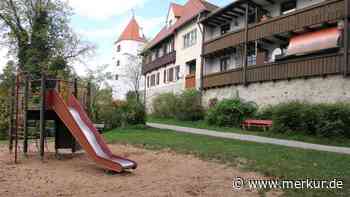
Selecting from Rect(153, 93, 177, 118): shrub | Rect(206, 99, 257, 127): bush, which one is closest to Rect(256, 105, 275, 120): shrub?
Rect(206, 99, 257, 127): bush

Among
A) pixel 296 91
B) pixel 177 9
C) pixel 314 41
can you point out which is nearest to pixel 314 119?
pixel 296 91

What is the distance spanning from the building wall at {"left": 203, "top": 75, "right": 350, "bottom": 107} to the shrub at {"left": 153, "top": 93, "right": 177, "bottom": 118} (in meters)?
4.55

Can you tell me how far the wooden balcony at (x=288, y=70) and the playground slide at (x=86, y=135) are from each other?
12.2m

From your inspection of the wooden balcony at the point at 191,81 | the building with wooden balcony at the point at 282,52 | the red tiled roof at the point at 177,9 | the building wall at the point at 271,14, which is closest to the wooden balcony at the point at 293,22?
the building with wooden balcony at the point at 282,52

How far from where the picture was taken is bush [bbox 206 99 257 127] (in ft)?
67.2

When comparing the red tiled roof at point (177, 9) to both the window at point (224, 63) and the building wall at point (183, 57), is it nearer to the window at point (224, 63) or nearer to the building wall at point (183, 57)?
the building wall at point (183, 57)

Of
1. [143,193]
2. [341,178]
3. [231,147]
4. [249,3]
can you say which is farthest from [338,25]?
[143,193]

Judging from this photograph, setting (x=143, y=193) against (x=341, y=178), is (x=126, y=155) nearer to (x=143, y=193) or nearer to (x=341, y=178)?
(x=143, y=193)

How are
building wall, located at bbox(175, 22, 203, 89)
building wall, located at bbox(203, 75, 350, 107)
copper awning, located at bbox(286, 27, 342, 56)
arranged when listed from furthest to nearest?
1. building wall, located at bbox(175, 22, 203, 89)
2. copper awning, located at bbox(286, 27, 342, 56)
3. building wall, located at bbox(203, 75, 350, 107)

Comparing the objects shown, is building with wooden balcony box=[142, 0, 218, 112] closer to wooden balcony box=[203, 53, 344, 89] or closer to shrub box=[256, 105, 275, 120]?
wooden balcony box=[203, 53, 344, 89]

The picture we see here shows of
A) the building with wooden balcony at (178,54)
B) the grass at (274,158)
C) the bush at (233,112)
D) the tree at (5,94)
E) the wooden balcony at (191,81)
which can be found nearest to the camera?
the grass at (274,158)

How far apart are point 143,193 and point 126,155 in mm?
5175

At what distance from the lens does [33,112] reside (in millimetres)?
11484

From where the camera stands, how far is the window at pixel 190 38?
98.4 feet
